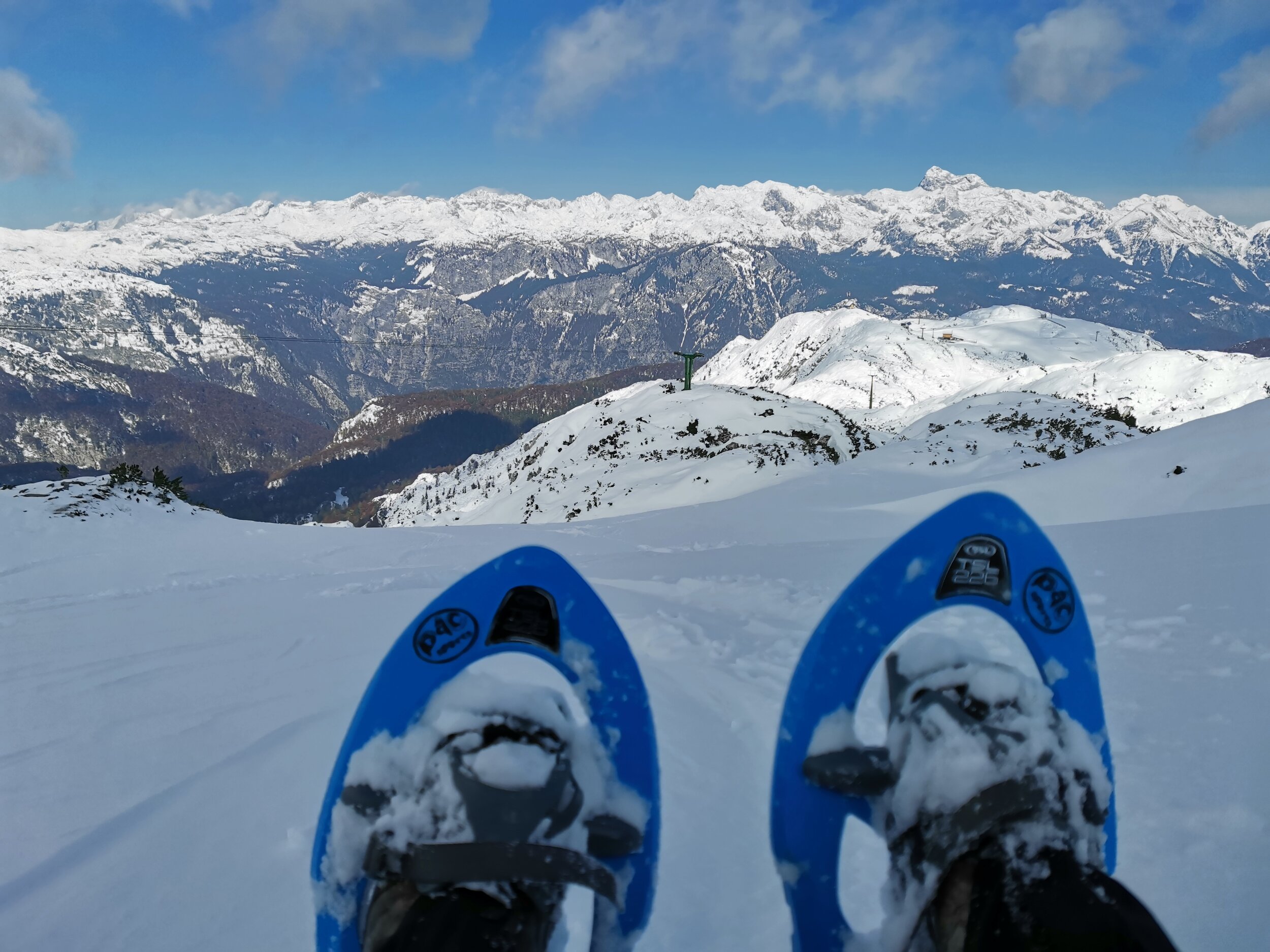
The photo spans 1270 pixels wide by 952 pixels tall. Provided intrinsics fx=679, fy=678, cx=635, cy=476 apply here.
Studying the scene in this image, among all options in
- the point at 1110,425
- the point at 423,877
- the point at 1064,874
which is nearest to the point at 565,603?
the point at 423,877

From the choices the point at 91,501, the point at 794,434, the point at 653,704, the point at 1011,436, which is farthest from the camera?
the point at 794,434

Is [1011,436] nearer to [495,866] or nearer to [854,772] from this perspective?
[854,772]

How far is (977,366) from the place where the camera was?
116500mm

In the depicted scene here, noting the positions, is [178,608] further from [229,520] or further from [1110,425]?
[1110,425]

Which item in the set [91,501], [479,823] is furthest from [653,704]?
[91,501]

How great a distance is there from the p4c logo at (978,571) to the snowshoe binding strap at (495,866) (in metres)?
1.48

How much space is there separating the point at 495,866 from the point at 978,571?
186 centimetres

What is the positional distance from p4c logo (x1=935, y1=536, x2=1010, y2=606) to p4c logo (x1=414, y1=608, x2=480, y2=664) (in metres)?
1.67

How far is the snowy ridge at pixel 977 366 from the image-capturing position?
62.9 metres

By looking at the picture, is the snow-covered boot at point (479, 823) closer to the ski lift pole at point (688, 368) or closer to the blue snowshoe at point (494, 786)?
the blue snowshoe at point (494, 786)

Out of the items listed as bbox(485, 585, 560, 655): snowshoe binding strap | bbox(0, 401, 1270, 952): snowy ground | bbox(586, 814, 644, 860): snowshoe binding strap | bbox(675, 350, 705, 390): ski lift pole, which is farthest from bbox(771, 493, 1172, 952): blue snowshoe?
bbox(675, 350, 705, 390): ski lift pole

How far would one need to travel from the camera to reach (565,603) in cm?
255

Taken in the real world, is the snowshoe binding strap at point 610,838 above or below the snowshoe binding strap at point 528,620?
below

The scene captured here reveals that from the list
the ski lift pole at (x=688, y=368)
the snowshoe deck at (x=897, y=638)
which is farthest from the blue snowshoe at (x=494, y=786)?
the ski lift pole at (x=688, y=368)
